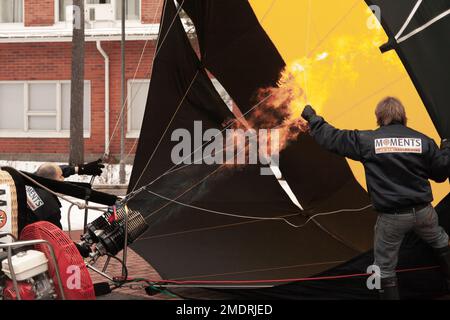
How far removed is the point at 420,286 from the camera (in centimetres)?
527

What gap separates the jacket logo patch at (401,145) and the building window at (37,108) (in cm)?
1890

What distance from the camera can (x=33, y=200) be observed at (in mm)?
5879

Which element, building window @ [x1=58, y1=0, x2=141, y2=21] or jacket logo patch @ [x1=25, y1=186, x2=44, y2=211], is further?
building window @ [x1=58, y1=0, x2=141, y2=21]

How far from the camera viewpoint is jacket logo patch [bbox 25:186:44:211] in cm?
583

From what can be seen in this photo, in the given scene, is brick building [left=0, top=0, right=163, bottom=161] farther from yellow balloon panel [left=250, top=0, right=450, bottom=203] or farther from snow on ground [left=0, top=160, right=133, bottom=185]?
yellow balloon panel [left=250, top=0, right=450, bottom=203]

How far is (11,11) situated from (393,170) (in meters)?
21.9

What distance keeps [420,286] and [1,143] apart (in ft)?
66.0

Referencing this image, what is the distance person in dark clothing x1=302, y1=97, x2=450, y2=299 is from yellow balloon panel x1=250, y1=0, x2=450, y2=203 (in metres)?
0.72

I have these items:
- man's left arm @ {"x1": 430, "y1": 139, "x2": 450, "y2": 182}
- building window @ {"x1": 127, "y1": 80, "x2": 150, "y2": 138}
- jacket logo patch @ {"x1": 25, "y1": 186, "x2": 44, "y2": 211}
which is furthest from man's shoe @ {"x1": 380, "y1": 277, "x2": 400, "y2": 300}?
building window @ {"x1": 127, "y1": 80, "x2": 150, "y2": 138}

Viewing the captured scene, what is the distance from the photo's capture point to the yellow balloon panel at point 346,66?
5.42 meters

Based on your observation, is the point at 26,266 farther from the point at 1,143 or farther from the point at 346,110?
the point at 1,143

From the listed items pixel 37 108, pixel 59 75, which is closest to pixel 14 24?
pixel 59 75

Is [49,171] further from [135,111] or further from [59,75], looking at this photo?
[59,75]
